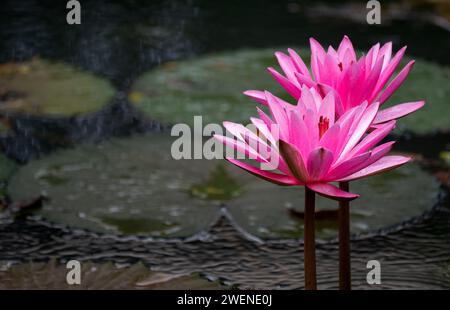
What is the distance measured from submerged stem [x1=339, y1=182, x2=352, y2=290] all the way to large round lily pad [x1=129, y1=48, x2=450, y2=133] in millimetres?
1208

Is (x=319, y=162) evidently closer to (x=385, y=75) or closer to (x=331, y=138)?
(x=331, y=138)

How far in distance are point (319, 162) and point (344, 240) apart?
19 centimetres

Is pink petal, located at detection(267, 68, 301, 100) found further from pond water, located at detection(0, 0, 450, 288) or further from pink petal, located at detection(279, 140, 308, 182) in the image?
pond water, located at detection(0, 0, 450, 288)

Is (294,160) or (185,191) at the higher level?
(294,160)

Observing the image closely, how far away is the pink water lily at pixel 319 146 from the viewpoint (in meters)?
0.85

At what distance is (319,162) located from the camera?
2.76 feet

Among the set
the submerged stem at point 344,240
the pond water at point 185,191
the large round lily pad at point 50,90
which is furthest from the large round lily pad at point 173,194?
the submerged stem at point 344,240

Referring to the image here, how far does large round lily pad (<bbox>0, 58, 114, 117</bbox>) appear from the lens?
2.32 metres

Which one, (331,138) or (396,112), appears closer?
(331,138)

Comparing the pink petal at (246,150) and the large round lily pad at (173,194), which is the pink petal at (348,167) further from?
the large round lily pad at (173,194)

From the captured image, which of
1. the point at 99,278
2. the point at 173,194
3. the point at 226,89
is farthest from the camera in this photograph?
the point at 226,89

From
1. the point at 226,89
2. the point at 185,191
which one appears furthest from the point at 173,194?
the point at 226,89
